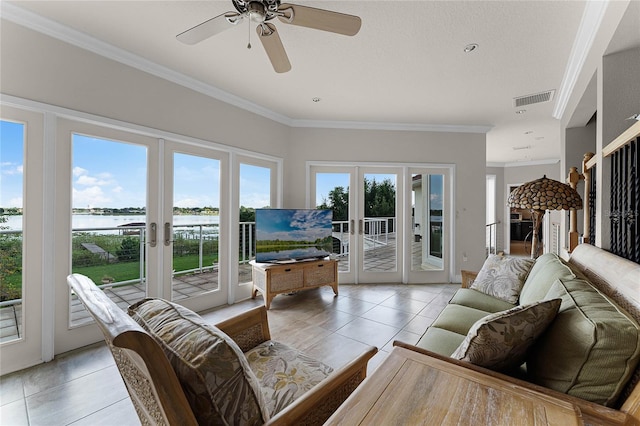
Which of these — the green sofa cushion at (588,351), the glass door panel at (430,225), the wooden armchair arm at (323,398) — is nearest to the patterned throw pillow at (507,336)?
the green sofa cushion at (588,351)

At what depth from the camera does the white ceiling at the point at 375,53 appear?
2008 mm

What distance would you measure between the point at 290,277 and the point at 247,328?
200cm

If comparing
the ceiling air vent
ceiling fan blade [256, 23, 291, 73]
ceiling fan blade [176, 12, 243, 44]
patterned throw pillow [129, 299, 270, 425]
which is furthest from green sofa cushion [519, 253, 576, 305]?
the ceiling air vent

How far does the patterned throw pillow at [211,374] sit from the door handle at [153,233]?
234 centimetres

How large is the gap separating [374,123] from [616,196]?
3203 millimetres

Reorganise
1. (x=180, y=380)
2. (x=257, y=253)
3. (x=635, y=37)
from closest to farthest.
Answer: (x=180, y=380), (x=635, y=37), (x=257, y=253)

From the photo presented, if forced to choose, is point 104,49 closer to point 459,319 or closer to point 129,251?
point 129,251

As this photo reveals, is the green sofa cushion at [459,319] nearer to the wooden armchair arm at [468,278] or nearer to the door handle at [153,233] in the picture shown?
the wooden armchair arm at [468,278]

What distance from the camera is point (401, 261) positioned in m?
4.67

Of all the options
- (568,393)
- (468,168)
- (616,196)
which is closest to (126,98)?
(568,393)

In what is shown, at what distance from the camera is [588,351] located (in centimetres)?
89

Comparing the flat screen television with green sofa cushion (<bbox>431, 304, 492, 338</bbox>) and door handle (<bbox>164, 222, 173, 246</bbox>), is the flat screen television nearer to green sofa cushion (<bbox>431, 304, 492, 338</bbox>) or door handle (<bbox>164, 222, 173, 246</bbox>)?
door handle (<bbox>164, 222, 173, 246</bbox>)

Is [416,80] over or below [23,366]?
over

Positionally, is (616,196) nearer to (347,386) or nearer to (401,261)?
(347,386)
